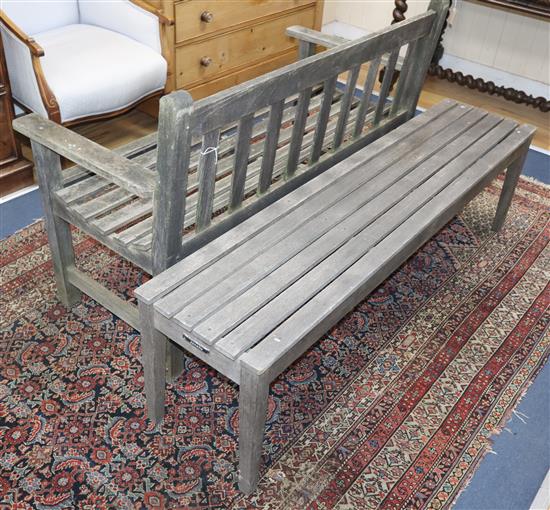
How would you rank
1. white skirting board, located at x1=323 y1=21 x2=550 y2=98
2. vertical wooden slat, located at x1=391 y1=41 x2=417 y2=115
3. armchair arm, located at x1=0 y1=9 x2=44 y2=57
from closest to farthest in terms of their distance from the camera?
vertical wooden slat, located at x1=391 y1=41 x2=417 y2=115, armchair arm, located at x1=0 y1=9 x2=44 y2=57, white skirting board, located at x1=323 y1=21 x2=550 y2=98

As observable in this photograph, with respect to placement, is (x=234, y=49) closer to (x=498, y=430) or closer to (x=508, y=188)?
(x=508, y=188)

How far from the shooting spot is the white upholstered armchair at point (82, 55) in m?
2.66

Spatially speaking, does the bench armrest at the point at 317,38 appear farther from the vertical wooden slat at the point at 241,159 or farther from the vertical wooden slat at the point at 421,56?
the vertical wooden slat at the point at 241,159

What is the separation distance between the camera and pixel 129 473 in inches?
70.0

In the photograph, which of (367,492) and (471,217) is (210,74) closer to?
(471,217)

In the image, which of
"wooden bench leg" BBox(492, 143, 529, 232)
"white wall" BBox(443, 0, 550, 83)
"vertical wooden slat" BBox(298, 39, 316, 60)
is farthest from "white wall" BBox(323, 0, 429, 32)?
"wooden bench leg" BBox(492, 143, 529, 232)

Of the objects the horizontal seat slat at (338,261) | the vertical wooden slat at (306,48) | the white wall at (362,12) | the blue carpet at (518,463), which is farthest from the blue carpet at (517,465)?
the white wall at (362,12)

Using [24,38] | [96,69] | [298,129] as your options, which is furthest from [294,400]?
[24,38]

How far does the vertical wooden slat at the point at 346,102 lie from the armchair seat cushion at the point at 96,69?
113 cm

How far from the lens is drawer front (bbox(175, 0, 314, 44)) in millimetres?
3113

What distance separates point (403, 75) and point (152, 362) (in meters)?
1.50

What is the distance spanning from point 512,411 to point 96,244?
1677mm

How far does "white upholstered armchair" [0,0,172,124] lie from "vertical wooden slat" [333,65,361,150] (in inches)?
44.7

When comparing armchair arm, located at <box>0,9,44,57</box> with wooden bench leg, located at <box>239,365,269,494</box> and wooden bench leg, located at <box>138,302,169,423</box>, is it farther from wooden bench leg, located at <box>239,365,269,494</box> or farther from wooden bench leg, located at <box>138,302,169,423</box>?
wooden bench leg, located at <box>239,365,269,494</box>
